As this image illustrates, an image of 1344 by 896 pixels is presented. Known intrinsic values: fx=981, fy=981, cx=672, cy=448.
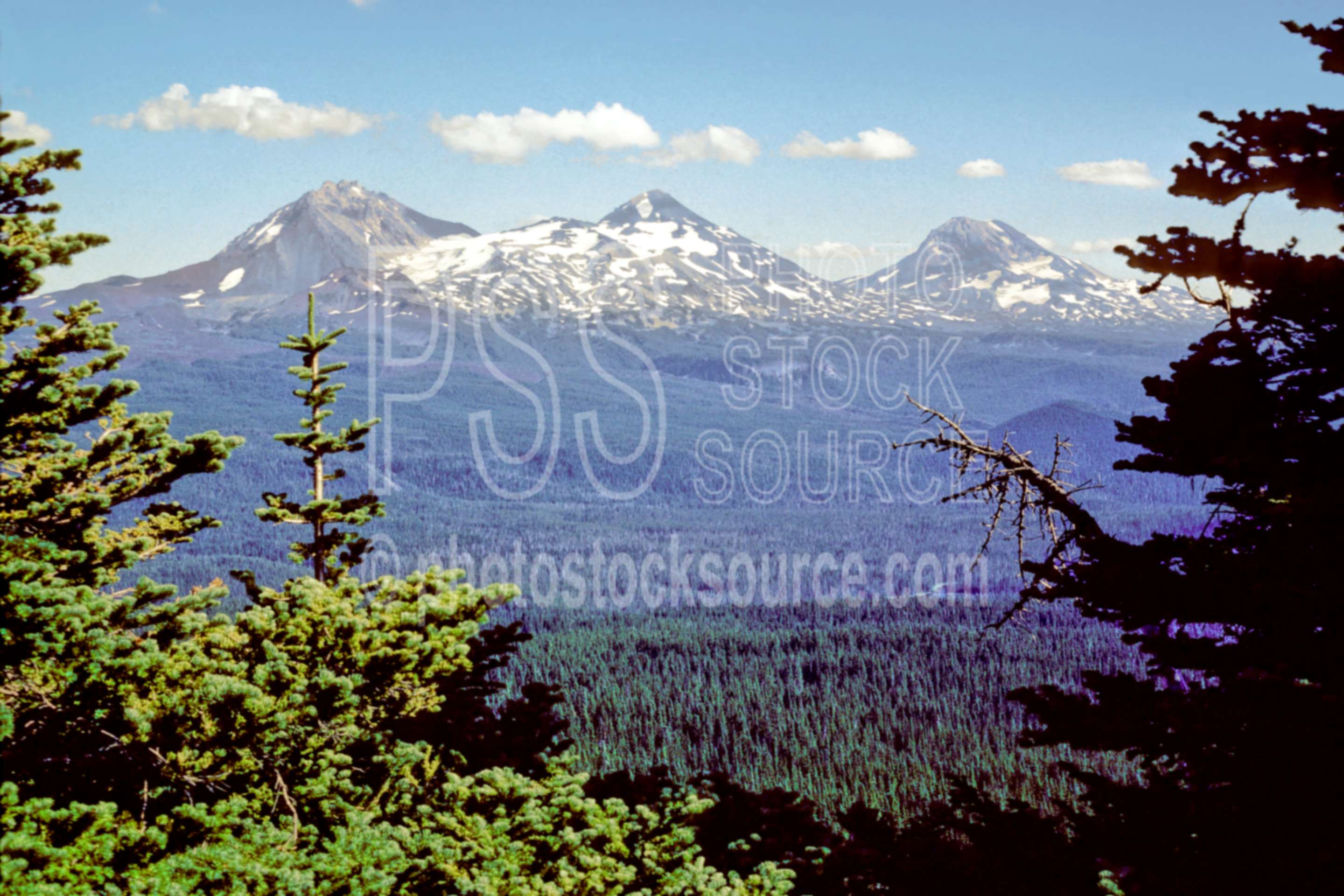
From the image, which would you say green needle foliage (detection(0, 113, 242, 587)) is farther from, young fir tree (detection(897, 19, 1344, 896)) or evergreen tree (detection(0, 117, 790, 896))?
young fir tree (detection(897, 19, 1344, 896))

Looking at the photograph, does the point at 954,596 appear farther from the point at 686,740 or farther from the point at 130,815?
the point at 130,815

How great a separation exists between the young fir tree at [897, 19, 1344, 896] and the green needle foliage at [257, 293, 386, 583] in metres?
9.14

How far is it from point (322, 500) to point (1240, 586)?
424 inches

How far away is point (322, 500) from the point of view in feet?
43.4

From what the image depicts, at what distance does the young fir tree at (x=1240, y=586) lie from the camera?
6020 mm

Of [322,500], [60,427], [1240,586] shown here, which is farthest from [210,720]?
[1240,586]

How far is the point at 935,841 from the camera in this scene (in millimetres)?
9633

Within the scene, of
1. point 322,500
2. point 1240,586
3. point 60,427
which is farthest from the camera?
point 322,500

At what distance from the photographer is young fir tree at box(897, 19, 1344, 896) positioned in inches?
237

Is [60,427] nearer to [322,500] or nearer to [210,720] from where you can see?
[210,720]

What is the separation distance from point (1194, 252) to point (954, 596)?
375 feet

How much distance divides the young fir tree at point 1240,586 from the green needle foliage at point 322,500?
9.14 metres

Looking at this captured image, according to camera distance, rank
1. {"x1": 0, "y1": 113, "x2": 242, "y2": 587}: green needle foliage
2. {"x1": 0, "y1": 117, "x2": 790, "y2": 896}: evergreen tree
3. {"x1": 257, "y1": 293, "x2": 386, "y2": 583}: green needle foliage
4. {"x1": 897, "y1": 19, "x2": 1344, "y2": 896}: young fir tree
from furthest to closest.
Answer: {"x1": 257, "y1": 293, "x2": 386, "y2": 583}: green needle foliage < {"x1": 0, "y1": 113, "x2": 242, "y2": 587}: green needle foliage < {"x1": 0, "y1": 117, "x2": 790, "y2": 896}: evergreen tree < {"x1": 897, "y1": 19, "x2": 1344, "y2": 896}: young fir tree

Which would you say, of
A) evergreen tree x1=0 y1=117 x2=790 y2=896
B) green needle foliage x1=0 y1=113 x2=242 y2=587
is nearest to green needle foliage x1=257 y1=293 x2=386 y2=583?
evergreen tree x1=0 y1=117 x2=790 y2=896
